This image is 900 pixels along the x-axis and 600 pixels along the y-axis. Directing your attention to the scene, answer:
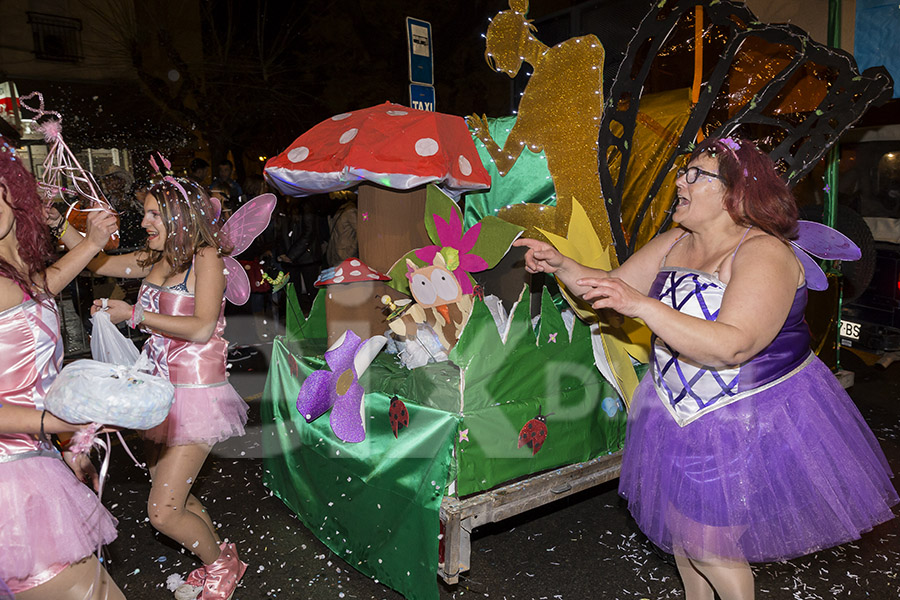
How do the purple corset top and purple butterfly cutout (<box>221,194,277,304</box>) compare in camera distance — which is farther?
purple butterfly cutout (<box>221,194,277,304</box>)

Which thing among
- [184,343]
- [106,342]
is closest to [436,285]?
[184,343]

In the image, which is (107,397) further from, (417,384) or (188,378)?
(417,384)

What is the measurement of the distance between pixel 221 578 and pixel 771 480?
2.25 m

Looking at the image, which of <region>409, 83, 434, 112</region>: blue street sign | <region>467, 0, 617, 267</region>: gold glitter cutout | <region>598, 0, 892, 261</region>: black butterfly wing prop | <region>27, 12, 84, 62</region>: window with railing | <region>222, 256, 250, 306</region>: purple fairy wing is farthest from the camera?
<region>27, 12, 84, 62</region>: window with railing

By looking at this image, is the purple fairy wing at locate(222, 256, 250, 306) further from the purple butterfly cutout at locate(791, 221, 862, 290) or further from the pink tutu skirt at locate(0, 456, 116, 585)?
the purple butterfly cutout at locate(791, 221, 862, 290)

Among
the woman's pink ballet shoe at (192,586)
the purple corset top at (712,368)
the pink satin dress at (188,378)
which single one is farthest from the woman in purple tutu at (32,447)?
the purple corset top at (712,368)

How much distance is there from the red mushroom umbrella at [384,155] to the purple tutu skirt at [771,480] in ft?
5.22

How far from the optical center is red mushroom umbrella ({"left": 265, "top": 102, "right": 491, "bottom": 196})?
9.74ft

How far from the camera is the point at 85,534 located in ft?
6.08

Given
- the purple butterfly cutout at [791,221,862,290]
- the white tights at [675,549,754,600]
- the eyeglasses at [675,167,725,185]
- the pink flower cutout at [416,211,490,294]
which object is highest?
the eyeglasses at [675,167,725,185]

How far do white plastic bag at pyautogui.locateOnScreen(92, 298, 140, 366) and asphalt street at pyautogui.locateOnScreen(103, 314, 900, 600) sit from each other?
0.79m

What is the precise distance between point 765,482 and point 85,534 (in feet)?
6.84

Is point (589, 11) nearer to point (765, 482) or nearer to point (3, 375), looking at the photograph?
point (765, 482)

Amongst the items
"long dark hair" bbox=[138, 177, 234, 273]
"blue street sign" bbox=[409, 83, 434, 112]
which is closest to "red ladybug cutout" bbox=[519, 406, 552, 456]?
"long dark hair" bbox=[138, 177, 234, 273]
